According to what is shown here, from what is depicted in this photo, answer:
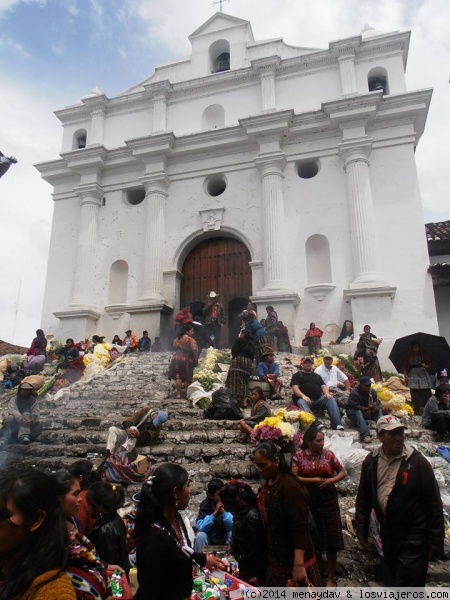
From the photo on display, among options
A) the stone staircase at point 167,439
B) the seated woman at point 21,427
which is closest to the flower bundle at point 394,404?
the stone staircase at point 167,439

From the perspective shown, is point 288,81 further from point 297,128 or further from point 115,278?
point 115,278

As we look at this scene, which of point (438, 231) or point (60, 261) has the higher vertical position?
point (438, 231)

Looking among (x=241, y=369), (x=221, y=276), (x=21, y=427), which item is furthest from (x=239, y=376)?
(x=221, y=276)

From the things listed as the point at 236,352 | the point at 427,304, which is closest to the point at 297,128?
the point at 427,304

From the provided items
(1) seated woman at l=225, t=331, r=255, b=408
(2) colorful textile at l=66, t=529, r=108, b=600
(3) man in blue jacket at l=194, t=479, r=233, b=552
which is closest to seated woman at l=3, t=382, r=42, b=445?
(1) seated woman at l=225, t=331, r=255, b=408

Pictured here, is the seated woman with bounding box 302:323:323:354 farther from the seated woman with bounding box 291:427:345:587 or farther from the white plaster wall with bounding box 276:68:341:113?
the white plaster wall with bounding box 276:68:341:113

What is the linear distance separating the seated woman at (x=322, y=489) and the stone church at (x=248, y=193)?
31.4 feet

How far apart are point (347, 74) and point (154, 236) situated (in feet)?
30.1

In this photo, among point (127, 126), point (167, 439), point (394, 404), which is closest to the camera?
point (167, 439)

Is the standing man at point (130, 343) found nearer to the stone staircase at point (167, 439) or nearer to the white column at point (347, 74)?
the stone staircase at point (167, 439)

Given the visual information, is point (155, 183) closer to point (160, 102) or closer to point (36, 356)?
point (160, 102)

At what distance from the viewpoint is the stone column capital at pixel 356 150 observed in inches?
577

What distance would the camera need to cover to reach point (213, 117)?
1777 cm

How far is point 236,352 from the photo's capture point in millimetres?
8922
